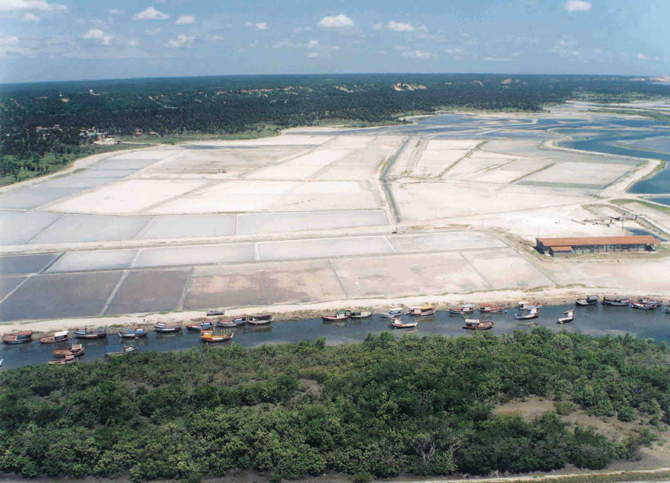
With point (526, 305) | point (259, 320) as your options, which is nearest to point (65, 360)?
point (259, 320)

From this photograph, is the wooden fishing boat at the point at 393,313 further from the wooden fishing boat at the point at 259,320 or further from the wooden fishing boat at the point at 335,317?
the wooden fishing boat at the point at 259,320

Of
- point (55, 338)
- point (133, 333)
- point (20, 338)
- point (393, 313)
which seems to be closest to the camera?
point (55, 338)

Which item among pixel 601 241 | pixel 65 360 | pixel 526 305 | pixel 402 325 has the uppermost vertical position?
pixel 601 241

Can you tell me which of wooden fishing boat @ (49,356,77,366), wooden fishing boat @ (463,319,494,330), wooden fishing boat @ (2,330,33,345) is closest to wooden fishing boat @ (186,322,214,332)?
wooden fishing boat @ (49,356,77,366)

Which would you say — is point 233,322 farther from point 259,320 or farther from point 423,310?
point 423,310

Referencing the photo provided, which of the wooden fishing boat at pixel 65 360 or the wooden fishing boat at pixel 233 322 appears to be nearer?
the wooden fishing boat at pixel 65 360

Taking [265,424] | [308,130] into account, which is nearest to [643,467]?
[265,424]

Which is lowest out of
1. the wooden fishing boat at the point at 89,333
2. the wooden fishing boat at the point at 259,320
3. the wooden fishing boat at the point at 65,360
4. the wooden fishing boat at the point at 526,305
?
the wooden fishing boat at the point at 65,360

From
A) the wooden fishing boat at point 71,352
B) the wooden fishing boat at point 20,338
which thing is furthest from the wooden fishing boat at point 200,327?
the wooden fishing boat at point 20,338
